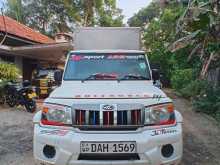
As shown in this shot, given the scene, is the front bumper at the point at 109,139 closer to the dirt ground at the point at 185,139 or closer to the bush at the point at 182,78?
the dirt ground at the point at 185,139

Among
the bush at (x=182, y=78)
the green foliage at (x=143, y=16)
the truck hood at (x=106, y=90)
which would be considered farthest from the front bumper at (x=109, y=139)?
the green foliage at (x=143, y=16)

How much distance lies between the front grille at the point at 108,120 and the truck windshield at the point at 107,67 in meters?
1.80

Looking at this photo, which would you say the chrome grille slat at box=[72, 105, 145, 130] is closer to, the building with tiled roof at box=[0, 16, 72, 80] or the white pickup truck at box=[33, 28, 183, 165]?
the white pickup truck at box=[33, 28, 183, 165]

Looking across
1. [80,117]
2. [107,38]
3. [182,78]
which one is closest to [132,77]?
[80,117]

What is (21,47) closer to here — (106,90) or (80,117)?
(106,90)

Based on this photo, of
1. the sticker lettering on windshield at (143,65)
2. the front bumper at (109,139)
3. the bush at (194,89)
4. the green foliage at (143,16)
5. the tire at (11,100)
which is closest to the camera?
the front bumper at (109,139)

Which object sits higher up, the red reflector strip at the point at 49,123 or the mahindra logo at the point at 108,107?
the mahindra logo at the point at 108,107

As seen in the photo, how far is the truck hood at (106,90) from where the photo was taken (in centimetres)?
477

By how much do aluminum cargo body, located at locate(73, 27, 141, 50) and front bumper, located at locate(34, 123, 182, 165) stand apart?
16.1ft

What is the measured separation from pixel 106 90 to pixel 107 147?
1.04 m

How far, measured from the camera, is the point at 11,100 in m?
12.9

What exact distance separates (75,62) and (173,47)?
2.25m

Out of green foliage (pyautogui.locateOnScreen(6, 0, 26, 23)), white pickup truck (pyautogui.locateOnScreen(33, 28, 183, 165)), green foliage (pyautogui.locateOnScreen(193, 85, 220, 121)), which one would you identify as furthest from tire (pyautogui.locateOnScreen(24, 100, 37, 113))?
green foliage (pyautogui.locateOnScreen(6, 0, 26, 23))

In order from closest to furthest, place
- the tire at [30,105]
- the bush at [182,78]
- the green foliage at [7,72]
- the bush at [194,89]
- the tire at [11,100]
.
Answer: the tire at [30,105]
the tire at [11,100]
the green foliage at [7,72]
the bush at [194,89]
the bush at [182,78]
